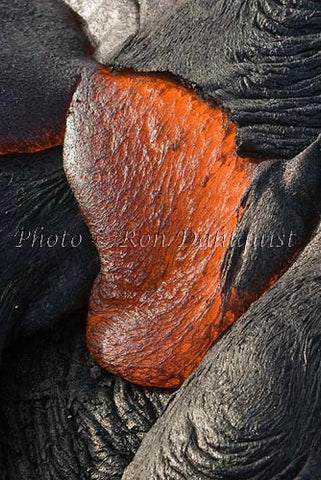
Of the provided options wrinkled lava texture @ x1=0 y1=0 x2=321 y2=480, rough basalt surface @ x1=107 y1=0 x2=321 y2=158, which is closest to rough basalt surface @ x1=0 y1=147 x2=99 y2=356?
wrinkled lava texture @ x1=0 y1=0 x2=321 y2=480

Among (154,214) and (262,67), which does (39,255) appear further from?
(262,67)

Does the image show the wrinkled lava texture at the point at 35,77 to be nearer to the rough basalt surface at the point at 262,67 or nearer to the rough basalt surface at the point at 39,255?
the rough basalt surface at the point at 39,255

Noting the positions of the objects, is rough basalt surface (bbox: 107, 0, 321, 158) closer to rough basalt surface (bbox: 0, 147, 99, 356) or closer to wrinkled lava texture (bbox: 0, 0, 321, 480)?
wrinkled lava texture (bbox: 0, 0, 321, 480)

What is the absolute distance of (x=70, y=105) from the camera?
1586 millimetres

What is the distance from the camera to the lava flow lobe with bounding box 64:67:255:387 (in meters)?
1.36

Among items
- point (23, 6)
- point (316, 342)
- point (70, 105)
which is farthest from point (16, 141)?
point (316, 342)

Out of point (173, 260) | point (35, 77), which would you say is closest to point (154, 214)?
point (173, 260)

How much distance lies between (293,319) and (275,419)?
0.13 meters

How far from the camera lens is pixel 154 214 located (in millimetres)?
1443

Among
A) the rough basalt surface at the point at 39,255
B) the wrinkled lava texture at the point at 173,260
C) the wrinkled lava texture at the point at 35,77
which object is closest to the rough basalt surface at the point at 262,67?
the wrinkled lava texture at the point at 173,260

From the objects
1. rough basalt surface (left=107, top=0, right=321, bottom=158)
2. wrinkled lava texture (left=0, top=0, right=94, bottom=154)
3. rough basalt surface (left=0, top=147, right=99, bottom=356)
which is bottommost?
rough basalt surface (left=0, top=147, right=99, bottom=356)

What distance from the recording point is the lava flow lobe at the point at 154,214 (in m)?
1.36

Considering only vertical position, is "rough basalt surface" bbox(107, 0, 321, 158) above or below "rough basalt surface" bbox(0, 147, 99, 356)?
above

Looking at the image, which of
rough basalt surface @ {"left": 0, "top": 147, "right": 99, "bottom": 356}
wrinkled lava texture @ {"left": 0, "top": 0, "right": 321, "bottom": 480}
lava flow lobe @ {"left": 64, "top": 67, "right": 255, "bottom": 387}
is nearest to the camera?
wrinkled lava texture @ {"left": 0, "top": 0, "right": 321, "bottom": 480}
